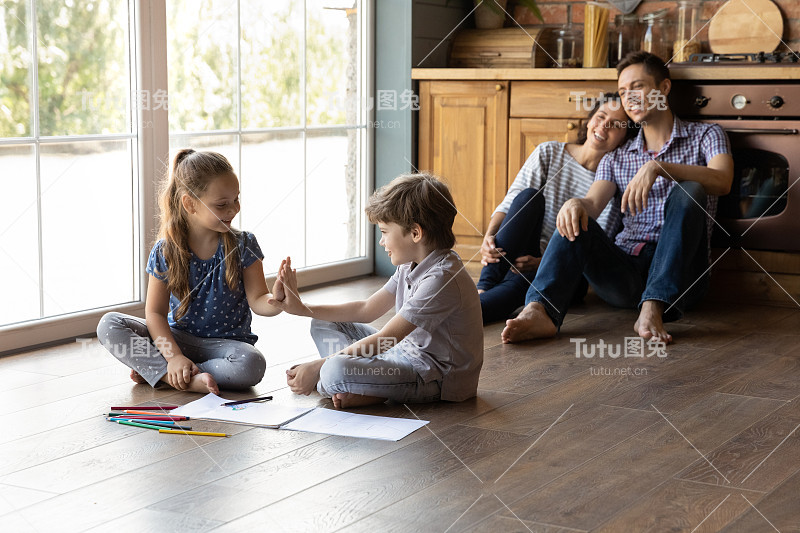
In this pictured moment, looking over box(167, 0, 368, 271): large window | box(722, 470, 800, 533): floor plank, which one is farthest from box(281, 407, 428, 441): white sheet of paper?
box(167, 0, 368, 271): large window

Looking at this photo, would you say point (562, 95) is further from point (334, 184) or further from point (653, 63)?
point (334, 184)

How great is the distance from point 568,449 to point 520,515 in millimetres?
353

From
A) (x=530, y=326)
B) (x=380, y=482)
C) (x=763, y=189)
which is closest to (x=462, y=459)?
(x=380, y=482)

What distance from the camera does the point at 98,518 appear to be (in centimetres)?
142

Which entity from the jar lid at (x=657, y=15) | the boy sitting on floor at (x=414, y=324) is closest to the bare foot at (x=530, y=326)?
the boy sitting on floor at (x=414, y=324)

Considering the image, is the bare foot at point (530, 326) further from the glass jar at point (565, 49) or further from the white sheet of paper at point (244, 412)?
the glass jar at point (565, 49)

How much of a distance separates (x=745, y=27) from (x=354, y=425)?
94.8 inches

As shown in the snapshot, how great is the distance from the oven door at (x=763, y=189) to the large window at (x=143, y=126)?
143 centimetres

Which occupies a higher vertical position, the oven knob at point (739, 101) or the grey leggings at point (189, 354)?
the oven knob at point (739, 101)

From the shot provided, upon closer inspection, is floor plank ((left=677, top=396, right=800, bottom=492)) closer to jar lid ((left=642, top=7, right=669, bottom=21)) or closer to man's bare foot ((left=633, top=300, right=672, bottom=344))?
man's bare foot ((left=633, top=300, right=672, bottom=344))

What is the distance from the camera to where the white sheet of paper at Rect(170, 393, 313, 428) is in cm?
192

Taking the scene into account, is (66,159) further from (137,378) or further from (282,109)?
(282,109)

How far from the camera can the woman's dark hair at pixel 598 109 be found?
3275mm

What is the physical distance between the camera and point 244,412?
77.7 inches
